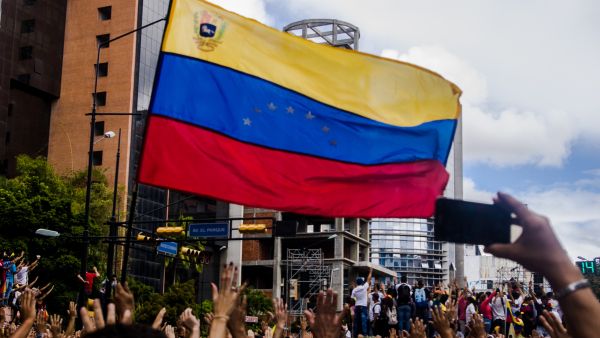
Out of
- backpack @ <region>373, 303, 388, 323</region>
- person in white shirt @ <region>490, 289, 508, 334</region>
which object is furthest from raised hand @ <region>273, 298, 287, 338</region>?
person in white shirt @ <region>490, 289, 508, 334</region>

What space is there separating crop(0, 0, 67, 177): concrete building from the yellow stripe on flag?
195 ft

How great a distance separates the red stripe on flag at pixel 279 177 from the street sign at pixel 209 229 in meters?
16.1

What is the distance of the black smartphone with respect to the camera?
9.25ft

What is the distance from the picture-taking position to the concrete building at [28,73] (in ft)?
213

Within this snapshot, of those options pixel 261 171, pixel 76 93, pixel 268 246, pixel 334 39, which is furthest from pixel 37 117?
pixel 261 171

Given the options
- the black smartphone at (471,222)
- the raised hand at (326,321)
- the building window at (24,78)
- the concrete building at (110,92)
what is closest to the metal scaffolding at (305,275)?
the concrete building at (110,92)

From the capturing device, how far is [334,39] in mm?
95188

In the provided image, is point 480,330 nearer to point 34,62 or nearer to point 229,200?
point 229,200

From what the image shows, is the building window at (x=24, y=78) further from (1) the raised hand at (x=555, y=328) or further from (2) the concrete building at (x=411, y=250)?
(1) the raised hand at (x=555, y=328)

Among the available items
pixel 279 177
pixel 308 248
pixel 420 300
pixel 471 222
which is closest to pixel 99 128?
pixel 308 248

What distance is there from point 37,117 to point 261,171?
65.6 meters

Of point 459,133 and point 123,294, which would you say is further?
point 459,133

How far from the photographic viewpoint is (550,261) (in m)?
2.64

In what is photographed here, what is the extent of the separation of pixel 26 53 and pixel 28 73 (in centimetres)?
194
